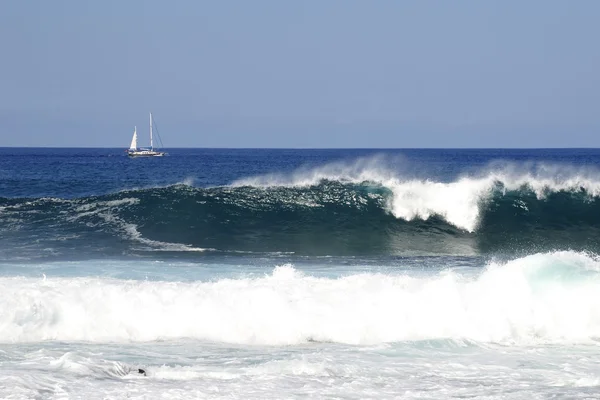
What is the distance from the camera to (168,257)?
1633 cm

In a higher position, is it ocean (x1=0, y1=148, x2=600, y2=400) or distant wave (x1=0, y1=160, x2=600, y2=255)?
distant wave (x1=0, y1=160, x2=600, y2=255)

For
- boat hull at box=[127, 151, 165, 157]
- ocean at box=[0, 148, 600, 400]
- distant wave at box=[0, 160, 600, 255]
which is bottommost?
ocean at box=[0, 148, 600, 400]

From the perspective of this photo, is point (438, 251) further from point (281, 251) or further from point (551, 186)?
point (551, 186)

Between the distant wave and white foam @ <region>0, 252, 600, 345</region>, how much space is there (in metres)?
6.33

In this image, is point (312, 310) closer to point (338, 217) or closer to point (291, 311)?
point (291, 311)

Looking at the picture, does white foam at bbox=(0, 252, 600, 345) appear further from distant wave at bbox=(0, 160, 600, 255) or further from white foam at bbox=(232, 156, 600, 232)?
white foam at bbox=(232, 156, 600, 232)

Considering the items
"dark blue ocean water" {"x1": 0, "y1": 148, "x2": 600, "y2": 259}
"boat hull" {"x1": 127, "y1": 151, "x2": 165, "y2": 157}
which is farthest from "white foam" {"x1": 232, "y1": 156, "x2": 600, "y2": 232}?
"boat hull" {"x1": 127, "y1": 151, "x2": 165, "y2": 157}

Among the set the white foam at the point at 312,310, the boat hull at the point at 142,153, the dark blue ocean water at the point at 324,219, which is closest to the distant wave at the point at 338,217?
the dark blue ocean water at the point at 324,219

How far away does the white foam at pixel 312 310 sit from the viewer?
10031 millimetres

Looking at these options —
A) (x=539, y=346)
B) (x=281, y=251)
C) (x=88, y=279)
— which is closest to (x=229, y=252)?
(x=281, y=251)

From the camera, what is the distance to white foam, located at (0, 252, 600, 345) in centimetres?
1003

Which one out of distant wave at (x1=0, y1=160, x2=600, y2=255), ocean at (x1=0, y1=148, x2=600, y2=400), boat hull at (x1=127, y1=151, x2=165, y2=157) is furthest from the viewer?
boat hull at (x1=127, y1=151, x2=165, y2=157)

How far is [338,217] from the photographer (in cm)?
2180

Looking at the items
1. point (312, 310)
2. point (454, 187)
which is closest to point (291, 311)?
point (312, 310)
